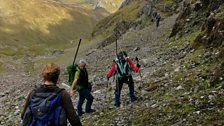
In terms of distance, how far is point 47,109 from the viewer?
9484 mm

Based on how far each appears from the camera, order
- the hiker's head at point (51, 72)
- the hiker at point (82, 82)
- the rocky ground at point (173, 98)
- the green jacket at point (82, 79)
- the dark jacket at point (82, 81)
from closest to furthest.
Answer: the hiker's head at point (51, 72) < the rocky ground at point (173, 98) < the hiker at point (82, 82) < the green jacket at point (82, 79) < the dark jacket at point (82, 81)

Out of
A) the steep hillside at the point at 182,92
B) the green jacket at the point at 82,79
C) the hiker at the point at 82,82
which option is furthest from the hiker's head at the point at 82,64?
the steep hillside at the point at 182,92

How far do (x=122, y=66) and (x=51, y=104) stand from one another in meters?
11.6

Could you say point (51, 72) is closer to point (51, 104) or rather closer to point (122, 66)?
point (51, 104)

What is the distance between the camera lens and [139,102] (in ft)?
69.3

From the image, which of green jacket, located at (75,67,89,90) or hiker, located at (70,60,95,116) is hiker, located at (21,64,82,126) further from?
green jacket, located at (75,67,89,90)

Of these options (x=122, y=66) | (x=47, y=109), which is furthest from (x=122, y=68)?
(x=47, y=109)

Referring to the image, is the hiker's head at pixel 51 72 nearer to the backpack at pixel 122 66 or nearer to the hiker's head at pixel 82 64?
the hiker's head at pixel 82 64

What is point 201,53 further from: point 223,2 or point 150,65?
point 223,2

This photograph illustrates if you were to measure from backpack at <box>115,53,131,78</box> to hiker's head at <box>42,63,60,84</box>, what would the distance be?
11.3m

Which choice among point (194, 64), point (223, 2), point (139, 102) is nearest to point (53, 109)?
point (139, 102)

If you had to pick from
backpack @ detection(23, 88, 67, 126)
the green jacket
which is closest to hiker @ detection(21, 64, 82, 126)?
backpack @ detection(23, 88, 67, 126)

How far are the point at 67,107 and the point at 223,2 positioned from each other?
2880cm

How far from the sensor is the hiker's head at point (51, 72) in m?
9.38
